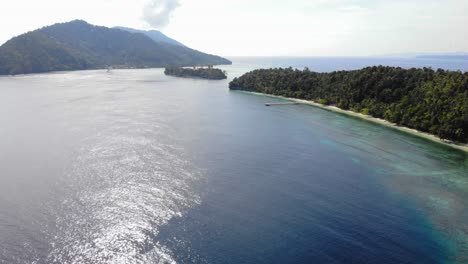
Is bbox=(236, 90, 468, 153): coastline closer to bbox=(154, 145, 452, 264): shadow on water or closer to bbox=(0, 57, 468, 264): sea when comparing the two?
bbox=(0, 57, 468, 264): sea

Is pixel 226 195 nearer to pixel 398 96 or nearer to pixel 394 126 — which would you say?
pixel 394 126

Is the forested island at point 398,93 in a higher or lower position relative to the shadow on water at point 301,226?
higher

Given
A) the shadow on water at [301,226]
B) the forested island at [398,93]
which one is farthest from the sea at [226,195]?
the forested island at [398,93]

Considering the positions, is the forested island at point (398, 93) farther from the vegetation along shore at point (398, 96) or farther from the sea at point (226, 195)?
the sea at point (226, 195)

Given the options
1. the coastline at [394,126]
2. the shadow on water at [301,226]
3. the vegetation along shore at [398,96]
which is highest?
the vegetation along shore at [398,96]

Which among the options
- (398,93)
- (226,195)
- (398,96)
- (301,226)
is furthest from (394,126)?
(301,226)

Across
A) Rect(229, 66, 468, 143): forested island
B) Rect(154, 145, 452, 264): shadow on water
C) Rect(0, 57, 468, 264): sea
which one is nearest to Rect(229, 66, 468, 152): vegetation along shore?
Rect(229, 66, 468, 143): forested island
